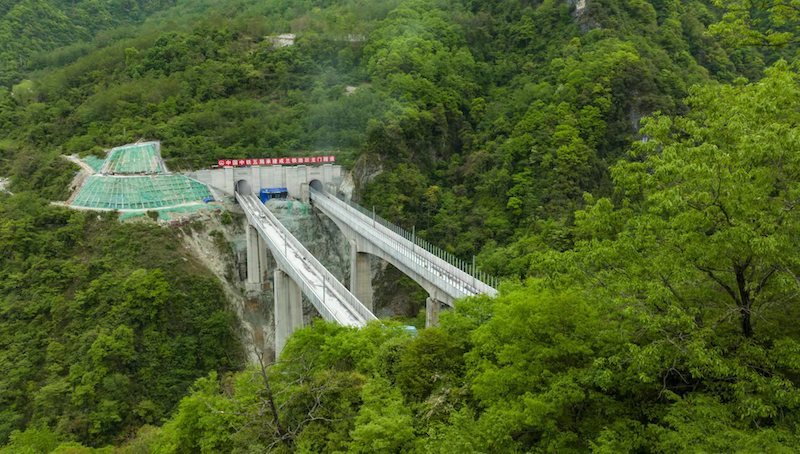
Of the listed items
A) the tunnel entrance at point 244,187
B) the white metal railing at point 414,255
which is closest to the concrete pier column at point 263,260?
the white metal railing at point 414,255

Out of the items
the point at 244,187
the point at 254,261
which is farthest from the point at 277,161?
the point at 254,261

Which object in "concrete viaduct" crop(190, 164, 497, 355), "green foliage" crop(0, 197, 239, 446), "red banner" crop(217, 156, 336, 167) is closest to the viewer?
"concrete viaduct" crop(190, 164, 497, 355)

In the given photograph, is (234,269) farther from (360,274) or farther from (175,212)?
(360,274)

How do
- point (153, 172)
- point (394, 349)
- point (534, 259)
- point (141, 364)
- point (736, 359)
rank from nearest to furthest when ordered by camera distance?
point (736, 359)
point (534, 259)
point (394, 349)
point (141, 364)
point (153, 172)

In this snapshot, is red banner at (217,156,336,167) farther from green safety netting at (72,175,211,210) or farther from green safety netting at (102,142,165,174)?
green safety netting at (102,142,165,174)

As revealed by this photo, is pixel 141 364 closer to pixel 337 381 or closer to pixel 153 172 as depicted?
pixel 153 172

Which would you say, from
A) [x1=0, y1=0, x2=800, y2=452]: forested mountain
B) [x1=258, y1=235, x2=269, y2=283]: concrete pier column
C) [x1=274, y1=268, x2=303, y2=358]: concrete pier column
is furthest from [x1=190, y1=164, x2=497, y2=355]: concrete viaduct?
[x1=0, y1=0, x2=800, y2=452]: forested mountain

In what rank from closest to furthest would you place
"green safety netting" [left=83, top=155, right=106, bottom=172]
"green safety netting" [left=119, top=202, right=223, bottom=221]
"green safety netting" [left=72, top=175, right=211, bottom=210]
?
"green safety netting" [left=119, top=202, right=223, bottom=221]
"green safety netting" [left=72, top=175, right=211, bottom=210]
"green safety netting" [left=83, top=155, right=106, bottom=172]

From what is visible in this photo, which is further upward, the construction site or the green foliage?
the construction site

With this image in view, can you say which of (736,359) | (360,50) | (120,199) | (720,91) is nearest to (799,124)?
(720,91)
